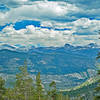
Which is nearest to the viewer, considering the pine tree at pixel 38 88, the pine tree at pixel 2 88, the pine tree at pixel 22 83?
the pine tree at pixel 2 88

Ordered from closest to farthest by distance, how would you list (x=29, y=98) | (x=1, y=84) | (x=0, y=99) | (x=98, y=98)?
(x=98, y=98), (x=1, y=84), (x=0, y=99), (x=29, y=98)

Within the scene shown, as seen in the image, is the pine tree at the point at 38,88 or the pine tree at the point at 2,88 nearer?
the pine tree at the point at 2,88

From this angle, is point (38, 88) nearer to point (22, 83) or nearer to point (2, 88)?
point (22, 83)

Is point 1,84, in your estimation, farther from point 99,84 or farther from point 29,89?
point 99,84

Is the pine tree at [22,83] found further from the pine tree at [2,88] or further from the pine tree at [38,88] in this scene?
the pine tree at [2,88]

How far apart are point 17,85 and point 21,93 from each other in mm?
4024

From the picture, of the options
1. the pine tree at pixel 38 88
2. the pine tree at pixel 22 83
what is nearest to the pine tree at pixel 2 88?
the pine tree at pixel 22 83

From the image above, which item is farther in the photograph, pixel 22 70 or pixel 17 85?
pixel 17 85

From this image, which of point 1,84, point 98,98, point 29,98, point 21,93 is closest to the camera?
point 98,98

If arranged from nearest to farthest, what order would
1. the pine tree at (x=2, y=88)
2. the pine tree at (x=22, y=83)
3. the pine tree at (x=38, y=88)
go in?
1. the pine tree at (x=2, y=88)
2. the pine tree at (x=22, y=83)
3. the pine tree at (x=38, y=88)

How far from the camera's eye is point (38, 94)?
6912 cm

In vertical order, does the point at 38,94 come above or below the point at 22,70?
below

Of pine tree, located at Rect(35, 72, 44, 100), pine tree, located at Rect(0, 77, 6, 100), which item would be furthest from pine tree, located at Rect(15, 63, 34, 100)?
pine tree, located at Rect(0, 77, 6, 100)

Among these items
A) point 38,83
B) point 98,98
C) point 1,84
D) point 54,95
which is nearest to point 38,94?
point 38,83
